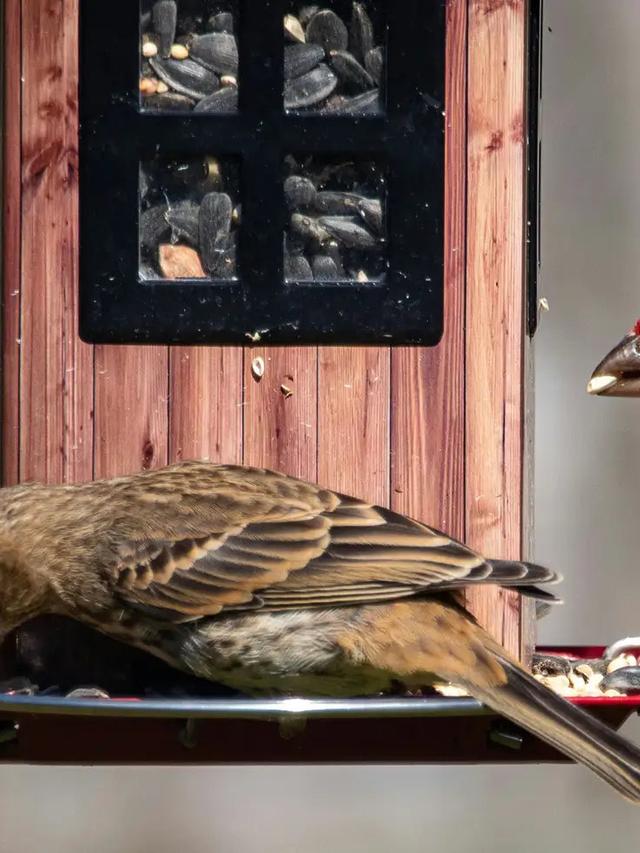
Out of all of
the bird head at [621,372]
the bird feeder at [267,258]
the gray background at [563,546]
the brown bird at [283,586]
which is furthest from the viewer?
the gray background at [563,546]

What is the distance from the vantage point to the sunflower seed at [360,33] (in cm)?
723

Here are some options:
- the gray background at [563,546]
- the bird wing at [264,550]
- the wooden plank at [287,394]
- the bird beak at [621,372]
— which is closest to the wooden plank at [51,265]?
the bird wing at [264,550]

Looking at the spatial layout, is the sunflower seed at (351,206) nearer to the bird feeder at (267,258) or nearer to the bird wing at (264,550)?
the bird feeder at (267,258)

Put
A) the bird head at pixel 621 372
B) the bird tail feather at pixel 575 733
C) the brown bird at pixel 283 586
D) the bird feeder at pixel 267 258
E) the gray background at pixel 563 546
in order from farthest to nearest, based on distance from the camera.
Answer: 1. the gray background at pixel 563 546
2. the bird head at pixel 621 372
3. the bird feeder at pixel 267 258
4. the brown bird at pixel 283 586
5. the bird tail feather at pixel 575 733

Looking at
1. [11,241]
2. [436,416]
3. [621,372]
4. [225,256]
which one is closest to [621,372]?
[621,372]

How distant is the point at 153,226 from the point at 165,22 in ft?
1.98

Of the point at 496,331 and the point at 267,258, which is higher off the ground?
the point at 267,258

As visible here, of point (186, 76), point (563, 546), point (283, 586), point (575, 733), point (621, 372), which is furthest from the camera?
point (563, 546)

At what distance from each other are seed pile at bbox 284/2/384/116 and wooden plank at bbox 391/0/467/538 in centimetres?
42

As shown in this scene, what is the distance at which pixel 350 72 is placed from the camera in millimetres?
7227

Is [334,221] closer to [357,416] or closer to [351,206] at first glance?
[351,206]

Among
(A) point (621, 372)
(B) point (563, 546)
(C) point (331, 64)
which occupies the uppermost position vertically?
(C) point (331, 64)

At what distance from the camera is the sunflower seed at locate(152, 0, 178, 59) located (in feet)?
23.7

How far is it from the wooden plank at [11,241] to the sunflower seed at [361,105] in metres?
0.93
